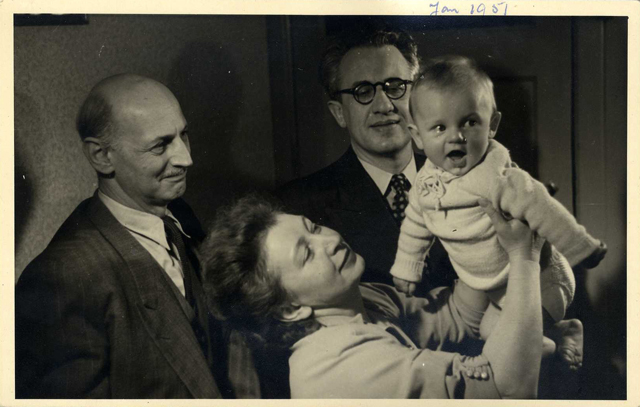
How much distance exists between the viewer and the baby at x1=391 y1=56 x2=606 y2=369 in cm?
166

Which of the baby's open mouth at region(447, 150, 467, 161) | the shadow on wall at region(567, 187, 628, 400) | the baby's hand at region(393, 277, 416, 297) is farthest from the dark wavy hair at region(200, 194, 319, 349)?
the shadow on wall at region(567, 187, 628, 400)

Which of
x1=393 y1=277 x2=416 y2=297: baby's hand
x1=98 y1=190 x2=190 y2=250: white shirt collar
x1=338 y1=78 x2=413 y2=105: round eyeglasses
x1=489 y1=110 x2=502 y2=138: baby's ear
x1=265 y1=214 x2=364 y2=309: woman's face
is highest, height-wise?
x1=338 y1=78 x2=413 y2=105: round eyeglasses

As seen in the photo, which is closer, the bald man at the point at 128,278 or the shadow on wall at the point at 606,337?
the bald man at the point at 128,278

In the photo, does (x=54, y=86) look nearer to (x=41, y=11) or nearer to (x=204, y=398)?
(x=41, y=11)

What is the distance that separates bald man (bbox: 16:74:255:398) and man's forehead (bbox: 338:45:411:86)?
469 mm

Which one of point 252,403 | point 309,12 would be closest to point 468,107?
point 309,12

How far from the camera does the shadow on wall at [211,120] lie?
1670 mm

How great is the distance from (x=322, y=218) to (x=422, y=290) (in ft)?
1.11

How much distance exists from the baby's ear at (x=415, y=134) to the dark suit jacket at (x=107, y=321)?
2.07ft

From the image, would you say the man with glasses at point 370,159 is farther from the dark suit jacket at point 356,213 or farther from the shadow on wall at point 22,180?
the shadow on wall at point 22,180

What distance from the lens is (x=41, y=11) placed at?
1694 millimetres

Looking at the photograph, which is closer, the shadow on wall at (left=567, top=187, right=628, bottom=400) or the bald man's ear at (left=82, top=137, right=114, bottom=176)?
the bald man's ear at (left=82, top=137, right=114, bottom=176)

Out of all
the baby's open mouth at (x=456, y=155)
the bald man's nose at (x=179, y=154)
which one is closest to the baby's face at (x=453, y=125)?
the baby's open mouth at (x=456, y=155)

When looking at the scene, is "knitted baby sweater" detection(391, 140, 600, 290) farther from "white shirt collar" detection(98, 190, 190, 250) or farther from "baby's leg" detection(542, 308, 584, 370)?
"white shirt collar" detection(98, 190, 190, 250)
